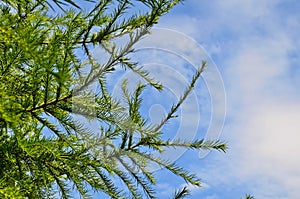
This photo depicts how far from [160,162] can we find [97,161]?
29 cm

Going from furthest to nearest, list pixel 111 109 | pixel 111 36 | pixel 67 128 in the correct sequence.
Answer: pixel 111 36
pixel 67 128
pixel 111 109

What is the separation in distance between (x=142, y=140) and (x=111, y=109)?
0.19m

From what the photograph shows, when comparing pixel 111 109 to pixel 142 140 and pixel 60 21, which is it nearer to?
pixel 142 140

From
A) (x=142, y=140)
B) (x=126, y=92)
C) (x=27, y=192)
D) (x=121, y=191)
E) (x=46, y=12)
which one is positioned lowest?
(x=27, y=192)

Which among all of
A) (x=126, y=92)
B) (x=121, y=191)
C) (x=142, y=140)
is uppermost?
(x=126, y=92)

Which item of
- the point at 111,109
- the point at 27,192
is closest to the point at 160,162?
the point at 111,109

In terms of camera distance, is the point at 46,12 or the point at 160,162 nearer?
the point at 160,162

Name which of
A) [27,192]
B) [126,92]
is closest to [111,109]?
[126,92]

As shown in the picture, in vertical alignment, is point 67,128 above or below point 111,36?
below

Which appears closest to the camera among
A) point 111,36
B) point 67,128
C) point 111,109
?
point 111,109

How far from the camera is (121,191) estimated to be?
7.47 ft

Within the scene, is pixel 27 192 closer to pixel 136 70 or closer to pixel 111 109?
pixel 111 109

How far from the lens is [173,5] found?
225cm

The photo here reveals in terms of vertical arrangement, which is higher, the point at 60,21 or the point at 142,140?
the point at 60,21
